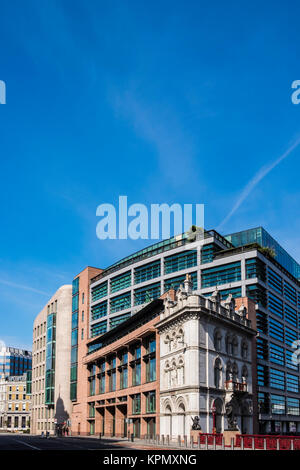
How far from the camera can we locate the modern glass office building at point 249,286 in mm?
74800

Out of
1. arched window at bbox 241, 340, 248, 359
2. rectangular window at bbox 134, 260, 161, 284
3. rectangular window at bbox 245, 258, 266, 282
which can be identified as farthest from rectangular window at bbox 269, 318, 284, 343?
rectangular window at bbox 134, 260, 161, 284

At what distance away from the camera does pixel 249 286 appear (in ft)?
246

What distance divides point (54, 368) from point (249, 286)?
57.5 metres

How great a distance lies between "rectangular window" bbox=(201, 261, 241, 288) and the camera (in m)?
77.4

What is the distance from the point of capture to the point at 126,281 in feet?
324

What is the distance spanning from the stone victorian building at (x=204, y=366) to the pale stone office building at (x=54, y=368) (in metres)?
54.2

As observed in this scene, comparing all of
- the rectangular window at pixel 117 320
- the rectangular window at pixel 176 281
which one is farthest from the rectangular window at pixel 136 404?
the rectangular window at pixel 117 320

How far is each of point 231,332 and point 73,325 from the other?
59.5 m

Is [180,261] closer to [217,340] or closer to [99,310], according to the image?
[99,310]

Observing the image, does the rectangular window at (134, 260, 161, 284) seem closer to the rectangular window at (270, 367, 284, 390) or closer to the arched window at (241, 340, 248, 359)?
the rectangular window at (270, 367, 284, 390)

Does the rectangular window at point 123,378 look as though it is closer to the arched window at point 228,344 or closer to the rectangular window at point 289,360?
the arched window at point 228,344
